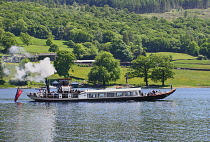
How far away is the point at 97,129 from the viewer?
3332 inches

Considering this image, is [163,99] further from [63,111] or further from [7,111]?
[7,111]

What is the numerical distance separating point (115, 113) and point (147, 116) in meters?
9.90

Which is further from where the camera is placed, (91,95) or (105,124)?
(91,95)

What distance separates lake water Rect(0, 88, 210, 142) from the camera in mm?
76625

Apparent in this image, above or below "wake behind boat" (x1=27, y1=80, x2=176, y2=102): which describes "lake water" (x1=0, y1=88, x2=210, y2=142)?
below

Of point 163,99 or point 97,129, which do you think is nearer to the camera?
point 97,129

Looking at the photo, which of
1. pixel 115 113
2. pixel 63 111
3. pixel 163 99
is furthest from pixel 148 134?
pixel 163 99

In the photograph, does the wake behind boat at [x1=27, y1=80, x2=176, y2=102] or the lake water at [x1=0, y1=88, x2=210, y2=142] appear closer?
the lake water at [x1=0, y1=88, x2=210, y2=142]

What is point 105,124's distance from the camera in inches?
3588

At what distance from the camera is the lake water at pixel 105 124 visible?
76625mm

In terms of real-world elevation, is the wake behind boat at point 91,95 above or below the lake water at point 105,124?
above

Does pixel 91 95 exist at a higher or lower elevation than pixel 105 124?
higher

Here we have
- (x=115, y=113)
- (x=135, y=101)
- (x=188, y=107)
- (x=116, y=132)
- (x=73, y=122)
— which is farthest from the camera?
(x=135, y=101)

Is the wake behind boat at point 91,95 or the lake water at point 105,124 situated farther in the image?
the wake behind boat at point 91,95
